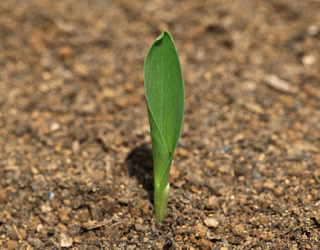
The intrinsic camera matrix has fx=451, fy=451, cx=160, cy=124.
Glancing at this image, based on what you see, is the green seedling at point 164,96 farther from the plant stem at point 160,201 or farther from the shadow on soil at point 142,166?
the shadow on soil at point 142,166

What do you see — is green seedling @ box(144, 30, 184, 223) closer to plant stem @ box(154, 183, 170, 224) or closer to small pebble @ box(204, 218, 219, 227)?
plant stem @ box(154, 183, 170, 224)

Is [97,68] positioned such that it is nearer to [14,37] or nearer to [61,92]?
[61,92]

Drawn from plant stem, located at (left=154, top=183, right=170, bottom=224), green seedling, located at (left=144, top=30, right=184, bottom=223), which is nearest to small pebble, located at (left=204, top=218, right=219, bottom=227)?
plant stem, located at (left=154, top=183, right=170, bottom=224)

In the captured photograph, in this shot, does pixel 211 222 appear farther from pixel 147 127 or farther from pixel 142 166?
pixel 147 127

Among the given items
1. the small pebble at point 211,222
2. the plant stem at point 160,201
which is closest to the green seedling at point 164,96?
the plant stem at point 160,201

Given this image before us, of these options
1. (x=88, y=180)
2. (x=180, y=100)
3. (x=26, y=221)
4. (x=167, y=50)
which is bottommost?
(x=26, y=221)

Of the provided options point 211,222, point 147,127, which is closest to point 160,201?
point 211,222

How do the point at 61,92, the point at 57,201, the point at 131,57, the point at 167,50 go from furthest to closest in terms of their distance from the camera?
1. the point at 131,57
2. the point at 61,92
3. the point at 57,201
4. the point at 167,50

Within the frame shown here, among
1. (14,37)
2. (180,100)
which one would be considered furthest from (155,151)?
(14,37)
